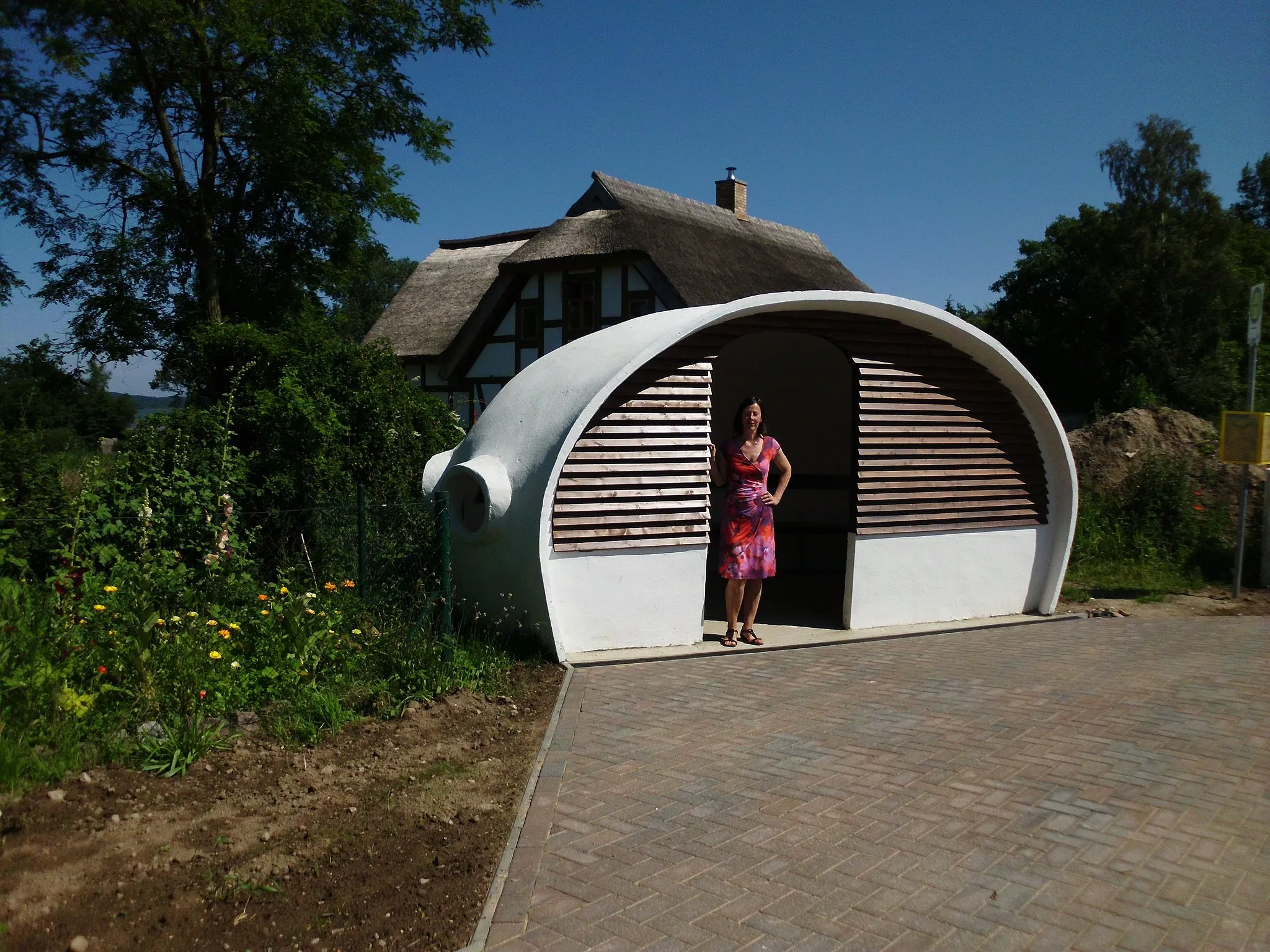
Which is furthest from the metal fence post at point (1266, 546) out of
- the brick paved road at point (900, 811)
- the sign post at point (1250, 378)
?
the brick paved road at point (900, 811)

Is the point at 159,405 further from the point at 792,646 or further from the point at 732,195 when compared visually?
the point at 732,195

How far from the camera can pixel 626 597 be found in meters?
7.83

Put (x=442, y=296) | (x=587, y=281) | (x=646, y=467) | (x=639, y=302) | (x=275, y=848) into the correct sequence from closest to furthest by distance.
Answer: (x=275, y=848), (x=646, y=467), (x=639, y=302), (x=587, y=281), (x=442, y=296)

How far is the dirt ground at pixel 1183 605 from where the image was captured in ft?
33.7

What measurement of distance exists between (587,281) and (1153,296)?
1857 cm

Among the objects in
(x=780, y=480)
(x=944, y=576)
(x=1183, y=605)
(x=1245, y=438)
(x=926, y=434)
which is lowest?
(x=1183, y=605)

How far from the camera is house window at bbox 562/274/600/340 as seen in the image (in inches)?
934

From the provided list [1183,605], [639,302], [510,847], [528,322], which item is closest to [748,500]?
[510,847]

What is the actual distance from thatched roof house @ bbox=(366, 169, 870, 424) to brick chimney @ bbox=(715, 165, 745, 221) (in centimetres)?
31

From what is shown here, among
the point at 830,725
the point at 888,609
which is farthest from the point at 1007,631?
the point at 830,725

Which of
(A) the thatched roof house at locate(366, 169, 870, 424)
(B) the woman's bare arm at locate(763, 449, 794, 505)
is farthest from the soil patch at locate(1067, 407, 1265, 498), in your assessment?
(A) the thatched roof house at locate(366, 169, 870, 424)

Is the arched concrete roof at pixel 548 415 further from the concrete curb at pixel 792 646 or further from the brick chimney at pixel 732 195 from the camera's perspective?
the brick chimney at pixel 732 195

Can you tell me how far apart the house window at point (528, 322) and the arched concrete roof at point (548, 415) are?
592 inches

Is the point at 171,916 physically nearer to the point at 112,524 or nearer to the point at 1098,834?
the point at 1098,834
